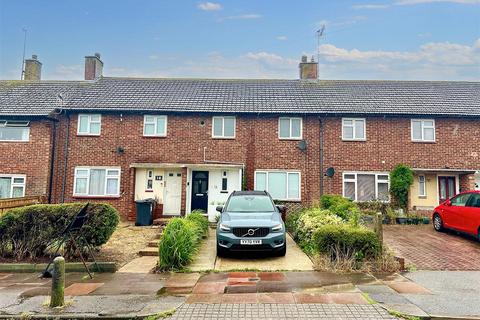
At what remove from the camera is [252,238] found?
24.8ft

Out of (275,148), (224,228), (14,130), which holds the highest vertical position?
(14,130)

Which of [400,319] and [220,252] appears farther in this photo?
[220,252]

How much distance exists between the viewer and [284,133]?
1559 cm

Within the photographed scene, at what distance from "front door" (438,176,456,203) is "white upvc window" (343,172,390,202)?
2.81 meters

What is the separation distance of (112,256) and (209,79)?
45.9 ft

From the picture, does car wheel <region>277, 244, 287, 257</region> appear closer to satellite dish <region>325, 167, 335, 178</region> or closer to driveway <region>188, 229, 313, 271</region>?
driveway <region>188, 229, 313, 271</region>

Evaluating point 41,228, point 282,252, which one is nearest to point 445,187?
point 282,252

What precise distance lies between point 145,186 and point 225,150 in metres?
4.27

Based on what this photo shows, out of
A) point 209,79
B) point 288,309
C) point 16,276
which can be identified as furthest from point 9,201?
point 209,79

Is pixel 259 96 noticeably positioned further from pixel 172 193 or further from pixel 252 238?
pixel 252 238

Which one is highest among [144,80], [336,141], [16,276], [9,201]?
[144,80]

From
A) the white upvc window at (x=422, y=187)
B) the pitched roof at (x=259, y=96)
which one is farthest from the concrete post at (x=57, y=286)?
the white upvc window at (x=422, y=187)

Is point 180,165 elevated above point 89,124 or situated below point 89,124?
below

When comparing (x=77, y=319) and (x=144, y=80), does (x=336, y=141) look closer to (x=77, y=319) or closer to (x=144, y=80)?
(x=144, y=80)
